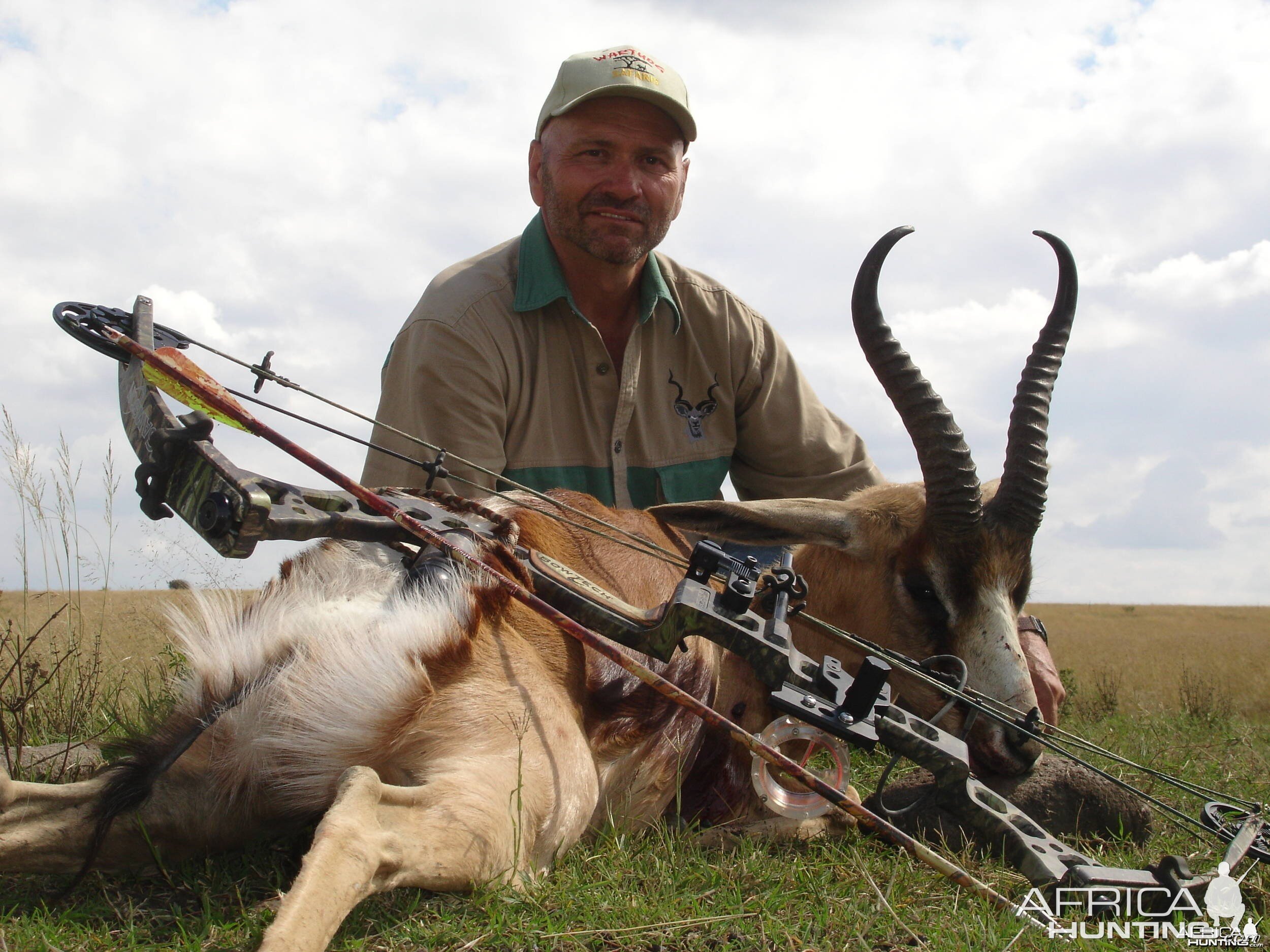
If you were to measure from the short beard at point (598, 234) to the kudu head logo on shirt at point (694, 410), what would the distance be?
64 cm

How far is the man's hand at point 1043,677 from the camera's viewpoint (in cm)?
398

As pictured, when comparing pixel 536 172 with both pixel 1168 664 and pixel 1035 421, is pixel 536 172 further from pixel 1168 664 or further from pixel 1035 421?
pixel 1168 664

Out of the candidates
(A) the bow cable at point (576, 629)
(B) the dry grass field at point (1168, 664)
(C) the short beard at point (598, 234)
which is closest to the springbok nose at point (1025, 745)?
(A) the bow cable at point (576, 629)

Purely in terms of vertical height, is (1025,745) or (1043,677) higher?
(1043,677)

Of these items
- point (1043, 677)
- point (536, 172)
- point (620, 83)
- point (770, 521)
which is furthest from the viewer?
point (536, 172)

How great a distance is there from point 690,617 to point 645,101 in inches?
132

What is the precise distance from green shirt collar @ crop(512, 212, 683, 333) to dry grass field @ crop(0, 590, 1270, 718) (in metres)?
2.08

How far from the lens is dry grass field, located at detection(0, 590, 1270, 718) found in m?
5.38

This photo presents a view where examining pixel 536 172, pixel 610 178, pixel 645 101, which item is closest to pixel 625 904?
pixel 610 178

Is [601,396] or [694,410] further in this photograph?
[694,410]

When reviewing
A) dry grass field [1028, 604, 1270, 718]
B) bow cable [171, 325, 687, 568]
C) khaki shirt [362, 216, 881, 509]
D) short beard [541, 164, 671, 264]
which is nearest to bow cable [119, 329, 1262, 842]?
bow cable [171, 325, 687, 568]

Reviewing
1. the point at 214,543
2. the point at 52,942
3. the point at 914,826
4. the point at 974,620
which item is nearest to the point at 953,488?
the point at 974,620

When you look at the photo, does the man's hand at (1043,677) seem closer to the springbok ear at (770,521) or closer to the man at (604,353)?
the springbok ear at (770,521)

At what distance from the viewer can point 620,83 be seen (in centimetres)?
476
